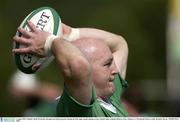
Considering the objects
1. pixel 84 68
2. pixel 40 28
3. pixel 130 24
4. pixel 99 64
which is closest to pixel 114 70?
pixel 99 64

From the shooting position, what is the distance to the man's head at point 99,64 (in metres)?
2.94

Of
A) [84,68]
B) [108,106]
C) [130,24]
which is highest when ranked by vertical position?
[84,68]

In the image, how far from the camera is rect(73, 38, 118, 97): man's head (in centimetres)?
294

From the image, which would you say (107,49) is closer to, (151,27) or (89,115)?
(89,115)

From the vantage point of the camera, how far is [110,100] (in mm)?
3059

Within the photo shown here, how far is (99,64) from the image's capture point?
9.72 feet

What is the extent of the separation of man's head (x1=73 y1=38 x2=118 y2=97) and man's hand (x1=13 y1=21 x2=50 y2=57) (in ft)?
0.52

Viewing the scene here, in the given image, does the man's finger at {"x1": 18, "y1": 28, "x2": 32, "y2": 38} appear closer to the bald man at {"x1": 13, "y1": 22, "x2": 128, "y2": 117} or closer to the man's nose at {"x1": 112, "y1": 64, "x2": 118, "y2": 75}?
the bald man at {"x1": 13, "y1": 22, "x2": 128, "y2": 117}

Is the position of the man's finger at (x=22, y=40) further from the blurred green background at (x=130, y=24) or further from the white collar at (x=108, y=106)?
the blurred green background at (x=130, y=24)

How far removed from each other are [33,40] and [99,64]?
0.91 feet

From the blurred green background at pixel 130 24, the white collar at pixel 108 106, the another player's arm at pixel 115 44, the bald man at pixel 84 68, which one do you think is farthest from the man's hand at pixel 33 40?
the blurred green background at pixel 130 24

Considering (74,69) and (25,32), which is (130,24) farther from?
(74,69)

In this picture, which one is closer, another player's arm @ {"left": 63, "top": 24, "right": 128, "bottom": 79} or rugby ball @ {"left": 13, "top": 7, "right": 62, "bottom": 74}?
rugby ball @ {"left": 13, "top": 7, "right": 62, "bottom": 74}

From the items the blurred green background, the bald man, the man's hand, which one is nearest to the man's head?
the bald man
